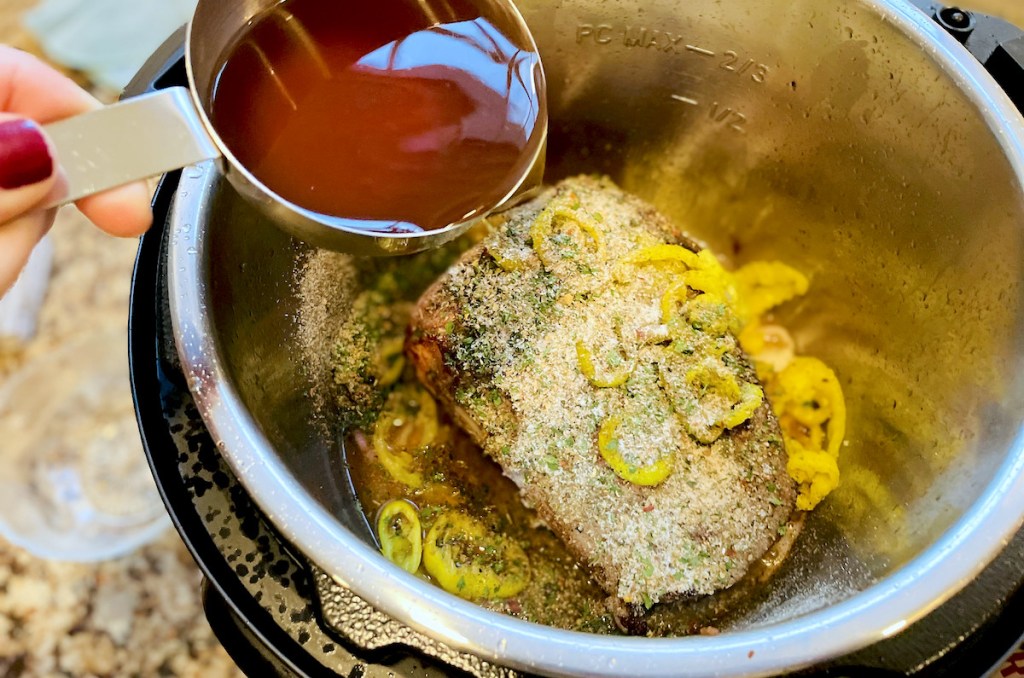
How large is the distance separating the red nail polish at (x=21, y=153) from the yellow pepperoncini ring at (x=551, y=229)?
737 mm

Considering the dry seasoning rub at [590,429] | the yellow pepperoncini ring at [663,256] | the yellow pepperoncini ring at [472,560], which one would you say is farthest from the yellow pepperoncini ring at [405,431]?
the yellow pepperoncini ring at [663,256]

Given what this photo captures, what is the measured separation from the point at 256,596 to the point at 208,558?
0.25 ft

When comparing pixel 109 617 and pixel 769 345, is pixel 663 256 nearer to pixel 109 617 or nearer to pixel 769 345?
pixel 769 345

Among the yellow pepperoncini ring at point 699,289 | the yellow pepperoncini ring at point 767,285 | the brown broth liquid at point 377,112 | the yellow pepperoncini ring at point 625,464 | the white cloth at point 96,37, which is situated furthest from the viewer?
the white cloth at point 96,37

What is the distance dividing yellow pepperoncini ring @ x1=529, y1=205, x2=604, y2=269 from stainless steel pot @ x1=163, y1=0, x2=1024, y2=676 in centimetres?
26

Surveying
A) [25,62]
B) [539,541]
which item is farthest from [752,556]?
[25,62]

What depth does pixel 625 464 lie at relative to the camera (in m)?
1.18

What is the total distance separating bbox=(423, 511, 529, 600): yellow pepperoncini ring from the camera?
123 centimetres

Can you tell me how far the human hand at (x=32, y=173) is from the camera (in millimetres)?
741

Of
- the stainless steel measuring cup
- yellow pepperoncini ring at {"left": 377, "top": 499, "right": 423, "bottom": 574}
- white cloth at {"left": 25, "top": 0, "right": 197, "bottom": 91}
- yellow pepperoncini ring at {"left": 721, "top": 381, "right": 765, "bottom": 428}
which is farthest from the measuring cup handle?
white cloth at {"left": 25, "top": 0, "right": 197, "bottom": 91}

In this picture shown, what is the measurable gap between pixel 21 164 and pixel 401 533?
0.77 meters

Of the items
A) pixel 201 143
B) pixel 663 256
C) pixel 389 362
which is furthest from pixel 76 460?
pixel 663 256

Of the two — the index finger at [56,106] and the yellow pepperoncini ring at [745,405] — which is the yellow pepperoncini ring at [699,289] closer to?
the yellow pepperoncini ring at [745,405]

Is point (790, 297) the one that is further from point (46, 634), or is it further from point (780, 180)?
point (46, 634)
